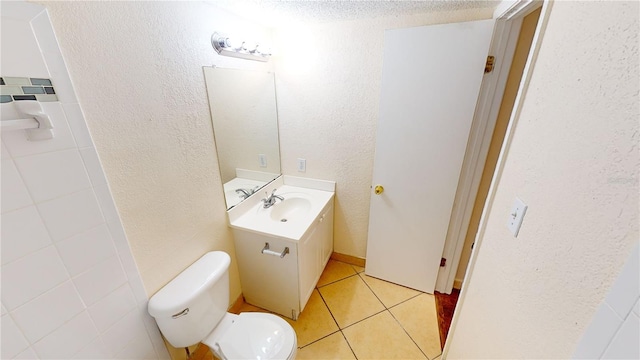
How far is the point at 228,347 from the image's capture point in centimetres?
116

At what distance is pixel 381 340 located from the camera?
5.12 feet

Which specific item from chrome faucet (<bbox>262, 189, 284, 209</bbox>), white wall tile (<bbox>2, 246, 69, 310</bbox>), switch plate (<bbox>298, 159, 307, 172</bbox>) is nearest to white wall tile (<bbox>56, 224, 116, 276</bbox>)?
white wall tile (<bbox>2, 246, 69, 310</bbox>)

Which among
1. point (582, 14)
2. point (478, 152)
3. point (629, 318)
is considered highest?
point (582, 14)

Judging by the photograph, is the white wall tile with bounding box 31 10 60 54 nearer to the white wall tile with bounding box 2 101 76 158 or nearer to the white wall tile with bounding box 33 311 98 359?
the white wall tile with bounding box 2 101 76 158

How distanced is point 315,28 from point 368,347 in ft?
7.03

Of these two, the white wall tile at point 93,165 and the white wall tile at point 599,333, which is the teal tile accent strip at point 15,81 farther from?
the white wall tile at point 599,333

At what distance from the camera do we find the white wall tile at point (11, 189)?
0.61 metres

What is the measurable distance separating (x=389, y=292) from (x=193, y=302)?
4.84ft

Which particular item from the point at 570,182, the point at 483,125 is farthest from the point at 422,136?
the point at 570,182

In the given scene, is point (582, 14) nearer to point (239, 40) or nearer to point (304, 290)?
point (239, 40)

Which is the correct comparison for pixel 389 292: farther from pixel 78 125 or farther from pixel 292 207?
pixel 78 125

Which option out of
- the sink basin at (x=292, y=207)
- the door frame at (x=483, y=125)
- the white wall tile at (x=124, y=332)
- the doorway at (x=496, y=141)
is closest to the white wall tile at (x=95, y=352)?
the white wall tile at (x=124, y=332)

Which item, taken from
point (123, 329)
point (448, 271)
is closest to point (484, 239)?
point (448, 271)

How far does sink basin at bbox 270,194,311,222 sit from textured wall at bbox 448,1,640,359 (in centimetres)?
129
